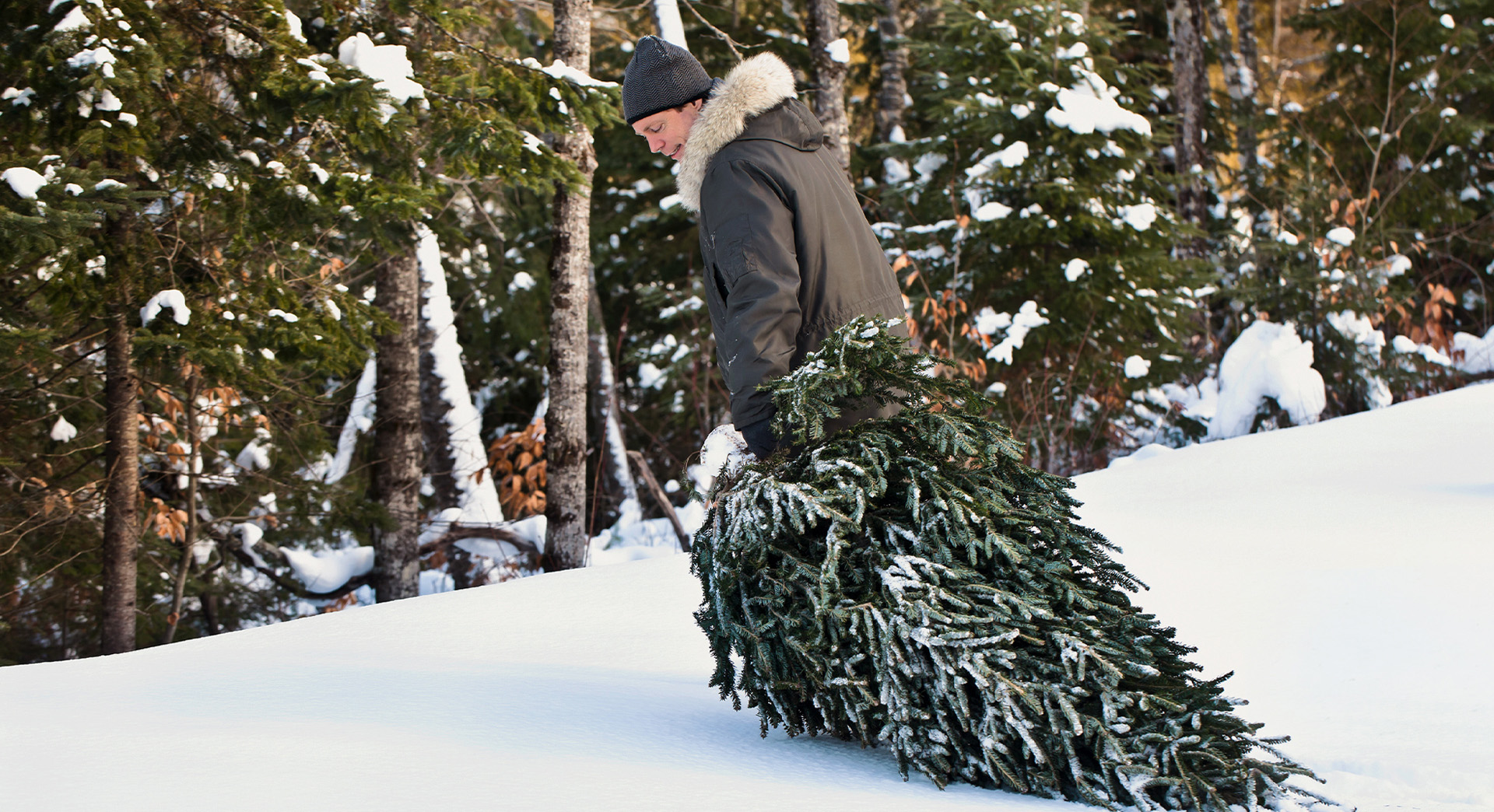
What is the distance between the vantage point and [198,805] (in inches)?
63.2

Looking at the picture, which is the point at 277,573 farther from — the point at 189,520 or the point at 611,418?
the point at 611,418

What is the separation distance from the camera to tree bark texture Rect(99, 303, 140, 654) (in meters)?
5.02

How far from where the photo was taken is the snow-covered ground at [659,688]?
1.77 meters

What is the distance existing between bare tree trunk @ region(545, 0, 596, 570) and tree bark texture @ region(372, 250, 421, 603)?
115 cm

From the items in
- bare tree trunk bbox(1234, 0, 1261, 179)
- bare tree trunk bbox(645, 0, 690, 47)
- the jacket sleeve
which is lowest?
the jacket sleeve

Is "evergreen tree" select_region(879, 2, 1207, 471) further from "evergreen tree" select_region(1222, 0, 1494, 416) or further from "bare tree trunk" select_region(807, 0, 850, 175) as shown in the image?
"evergreen tree" select_region(1222, 0, 1494, 416)

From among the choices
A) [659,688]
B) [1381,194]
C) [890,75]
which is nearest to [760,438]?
[659,688]

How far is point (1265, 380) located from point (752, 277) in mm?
6794

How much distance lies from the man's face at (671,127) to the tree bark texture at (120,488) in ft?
11.4

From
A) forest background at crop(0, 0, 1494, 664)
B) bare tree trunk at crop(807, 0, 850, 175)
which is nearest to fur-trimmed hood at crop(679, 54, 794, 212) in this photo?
forest background at crop(0, 0, 1494, 664)

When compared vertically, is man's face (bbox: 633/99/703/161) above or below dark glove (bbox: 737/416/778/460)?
above

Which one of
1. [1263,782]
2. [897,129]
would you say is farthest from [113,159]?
[897,129]

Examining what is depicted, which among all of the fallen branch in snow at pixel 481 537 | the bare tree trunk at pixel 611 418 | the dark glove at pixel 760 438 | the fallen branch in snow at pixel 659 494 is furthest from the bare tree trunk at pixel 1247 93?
the dark glove at pixel 760 438

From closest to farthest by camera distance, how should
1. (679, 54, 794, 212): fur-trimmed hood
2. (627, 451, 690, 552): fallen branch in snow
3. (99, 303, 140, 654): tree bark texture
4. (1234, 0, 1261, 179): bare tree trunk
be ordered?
(679, 54, 794, 212): fur-trimmed hood < (99, 303, 140, 654): tree bark texture < (627, 451, 690, 552): fallen branch in snow < (1234, 0, 1261, 179): bare tree trunk
